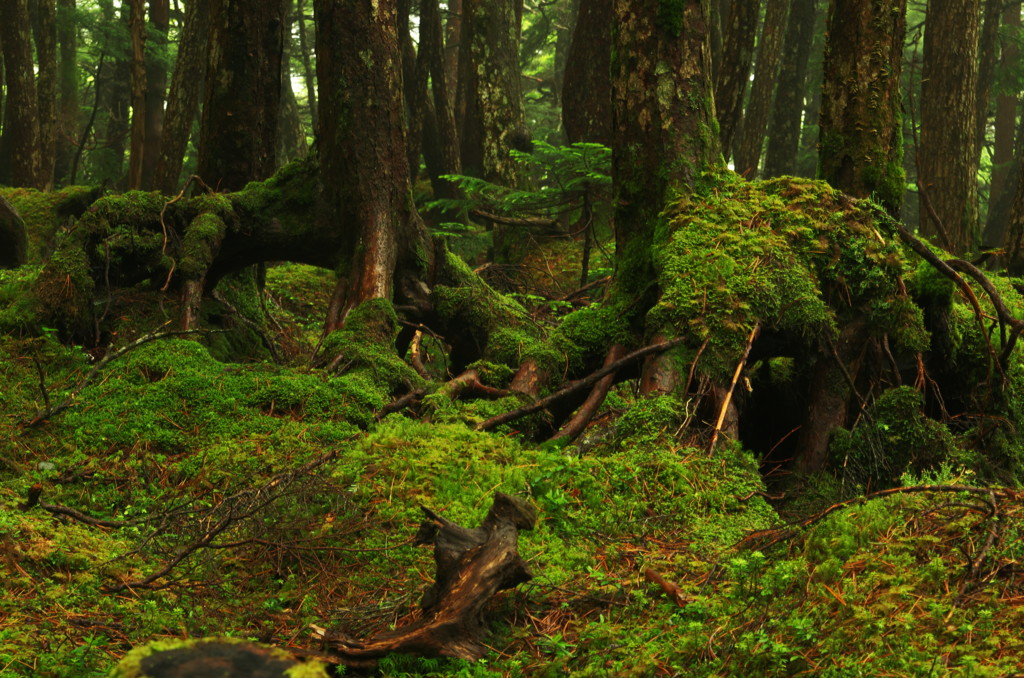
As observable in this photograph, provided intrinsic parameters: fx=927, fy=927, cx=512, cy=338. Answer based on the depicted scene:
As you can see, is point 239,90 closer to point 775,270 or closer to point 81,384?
point 81,384

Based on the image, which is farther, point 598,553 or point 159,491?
point 159,491

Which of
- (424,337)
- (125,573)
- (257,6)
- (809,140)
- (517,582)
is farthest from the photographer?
(809,140)

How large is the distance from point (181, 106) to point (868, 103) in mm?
10876

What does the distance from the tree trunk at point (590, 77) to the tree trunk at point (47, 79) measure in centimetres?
995

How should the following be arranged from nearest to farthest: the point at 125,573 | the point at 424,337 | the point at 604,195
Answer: the point at 125,573 < the point at 424,337 < the point at 604,195

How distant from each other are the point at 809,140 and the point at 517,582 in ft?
87.7

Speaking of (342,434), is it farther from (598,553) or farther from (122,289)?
(122,289)

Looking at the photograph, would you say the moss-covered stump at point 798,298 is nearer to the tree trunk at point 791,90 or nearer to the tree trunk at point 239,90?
the tree trunk at point 239,90

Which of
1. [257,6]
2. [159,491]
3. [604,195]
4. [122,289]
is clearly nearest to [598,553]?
[159,491]

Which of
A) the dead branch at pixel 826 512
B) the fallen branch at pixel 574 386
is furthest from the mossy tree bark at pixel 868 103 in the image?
the dead branch at pixel 826 512

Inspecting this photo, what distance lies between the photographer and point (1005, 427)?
613 cm

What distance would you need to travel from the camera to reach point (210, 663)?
2277mm

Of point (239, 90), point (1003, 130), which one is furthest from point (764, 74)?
point (1003, 130)

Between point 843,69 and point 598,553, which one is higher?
point 843,69
